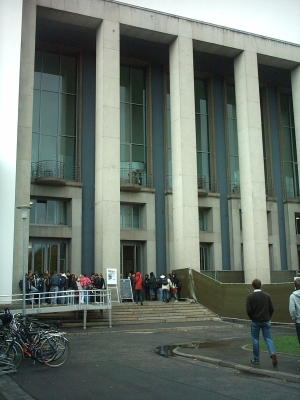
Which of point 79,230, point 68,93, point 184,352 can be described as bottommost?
point 184,352

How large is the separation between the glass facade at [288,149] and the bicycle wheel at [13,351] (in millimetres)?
30167

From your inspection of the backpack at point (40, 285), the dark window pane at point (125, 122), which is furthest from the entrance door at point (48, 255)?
the dark window pane at point (125, 122)

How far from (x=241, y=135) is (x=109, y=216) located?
37.0ft

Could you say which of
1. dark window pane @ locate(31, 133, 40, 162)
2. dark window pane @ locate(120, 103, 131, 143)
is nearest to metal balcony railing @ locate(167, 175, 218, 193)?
dark window pane @ locate(120, 103, 131, 143)

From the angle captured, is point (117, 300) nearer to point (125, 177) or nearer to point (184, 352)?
point (125, 177)

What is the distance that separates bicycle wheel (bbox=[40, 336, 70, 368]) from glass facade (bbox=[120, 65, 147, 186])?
2169 centimetres

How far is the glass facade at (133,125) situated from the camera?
108 ft

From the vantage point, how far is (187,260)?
93.2 feet

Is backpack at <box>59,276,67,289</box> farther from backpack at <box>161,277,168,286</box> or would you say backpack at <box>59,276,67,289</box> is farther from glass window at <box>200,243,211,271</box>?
glass window at <box>200,243,211,271</box>

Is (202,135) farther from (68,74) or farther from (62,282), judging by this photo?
(62,282)

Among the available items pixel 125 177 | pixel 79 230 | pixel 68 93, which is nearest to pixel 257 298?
pixel 79 230

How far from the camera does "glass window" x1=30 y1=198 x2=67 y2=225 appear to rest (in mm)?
29734

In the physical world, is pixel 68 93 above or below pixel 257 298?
above

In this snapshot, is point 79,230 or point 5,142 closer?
point 5,142
